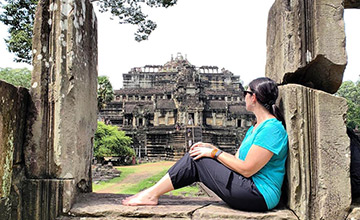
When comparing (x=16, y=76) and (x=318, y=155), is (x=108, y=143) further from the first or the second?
(x=16, y=76)

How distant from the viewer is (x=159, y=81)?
44000 mm

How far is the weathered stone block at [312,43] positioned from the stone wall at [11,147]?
2.31 metres

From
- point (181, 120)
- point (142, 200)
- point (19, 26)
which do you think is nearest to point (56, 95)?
point (142, 200)

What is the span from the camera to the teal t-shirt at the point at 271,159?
2258 mm

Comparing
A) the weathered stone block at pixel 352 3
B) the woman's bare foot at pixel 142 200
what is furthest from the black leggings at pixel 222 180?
the weathered stone block at pixel 352 3

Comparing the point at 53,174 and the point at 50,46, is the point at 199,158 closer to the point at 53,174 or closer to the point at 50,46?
the point at 53,174

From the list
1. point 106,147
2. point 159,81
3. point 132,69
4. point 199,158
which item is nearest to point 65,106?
point 199,158

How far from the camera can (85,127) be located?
9.47 ft

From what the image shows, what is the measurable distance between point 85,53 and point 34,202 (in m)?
1.43

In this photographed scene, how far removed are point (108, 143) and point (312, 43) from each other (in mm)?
19552

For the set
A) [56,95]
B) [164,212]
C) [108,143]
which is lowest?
[108,143]

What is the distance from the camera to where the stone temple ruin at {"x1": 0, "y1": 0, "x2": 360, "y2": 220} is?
229cm

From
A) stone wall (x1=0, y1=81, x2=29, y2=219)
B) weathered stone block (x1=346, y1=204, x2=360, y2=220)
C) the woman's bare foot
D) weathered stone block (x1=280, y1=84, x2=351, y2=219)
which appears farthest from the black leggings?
stone wall (x1=0, y1=81, x2=29, y2=219)

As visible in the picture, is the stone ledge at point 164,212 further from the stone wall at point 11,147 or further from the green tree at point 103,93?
the green tree at point 103,93
